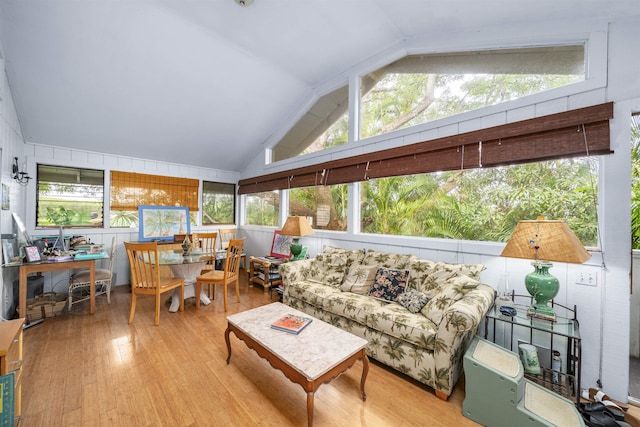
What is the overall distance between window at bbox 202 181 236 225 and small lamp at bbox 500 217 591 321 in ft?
17.4

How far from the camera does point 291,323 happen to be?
201 cm

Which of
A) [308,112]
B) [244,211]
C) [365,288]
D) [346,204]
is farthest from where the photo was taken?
[244,211]

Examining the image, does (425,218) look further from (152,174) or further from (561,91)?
(152,174)

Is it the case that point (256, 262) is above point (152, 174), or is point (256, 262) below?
below

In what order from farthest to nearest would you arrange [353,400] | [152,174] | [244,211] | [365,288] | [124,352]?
[244,211]
[152,174]
[365,288]
[124,352]
[353,400]

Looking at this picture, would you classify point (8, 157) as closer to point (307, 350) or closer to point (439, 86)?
point (307, 350)

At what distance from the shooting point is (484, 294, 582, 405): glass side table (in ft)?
5.79

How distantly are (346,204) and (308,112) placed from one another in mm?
1820

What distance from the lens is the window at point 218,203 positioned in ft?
18.1

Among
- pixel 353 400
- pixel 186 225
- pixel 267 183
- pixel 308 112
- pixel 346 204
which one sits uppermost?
pixel 308 112

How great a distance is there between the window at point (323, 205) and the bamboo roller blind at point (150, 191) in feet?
7.41

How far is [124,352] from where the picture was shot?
235 cm

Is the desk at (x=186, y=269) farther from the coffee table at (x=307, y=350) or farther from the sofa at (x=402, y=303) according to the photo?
the coffee table at (x=307, y=350)

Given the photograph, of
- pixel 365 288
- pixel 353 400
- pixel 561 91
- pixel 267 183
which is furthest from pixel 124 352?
pixel 561 91
